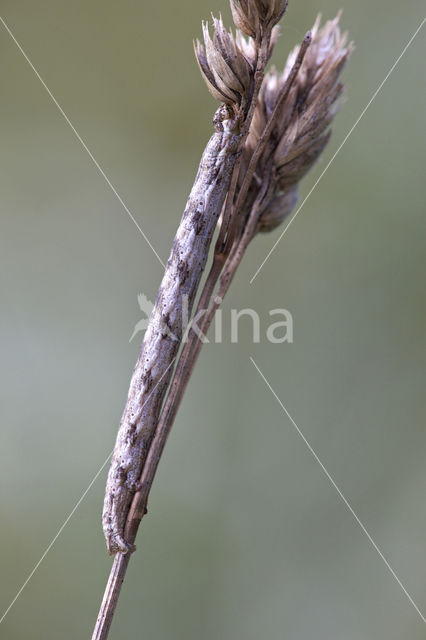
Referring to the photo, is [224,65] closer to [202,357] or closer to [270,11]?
[270,11]

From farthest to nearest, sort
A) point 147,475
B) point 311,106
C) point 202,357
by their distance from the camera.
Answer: point 202,357 → point 311,106 → point 147,475

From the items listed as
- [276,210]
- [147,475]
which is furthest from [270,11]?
[147,475]

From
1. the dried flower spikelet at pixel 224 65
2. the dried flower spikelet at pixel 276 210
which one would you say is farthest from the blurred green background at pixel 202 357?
the dried flower spikelet at pixel 224 65

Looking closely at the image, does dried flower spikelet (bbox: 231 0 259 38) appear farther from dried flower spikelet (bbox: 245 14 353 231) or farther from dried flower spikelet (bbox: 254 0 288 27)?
dried flower spikelet (bbox: 245 14 353 231)

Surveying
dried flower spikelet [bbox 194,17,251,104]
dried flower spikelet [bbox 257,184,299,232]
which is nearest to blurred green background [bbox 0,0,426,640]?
dried flower spikelet [bbox 257,184,299,232]

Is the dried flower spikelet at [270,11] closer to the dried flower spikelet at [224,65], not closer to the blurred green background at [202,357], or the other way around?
the dried flower spikelet at [224,65]

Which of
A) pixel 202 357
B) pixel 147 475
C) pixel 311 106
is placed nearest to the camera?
pixel 147 475
